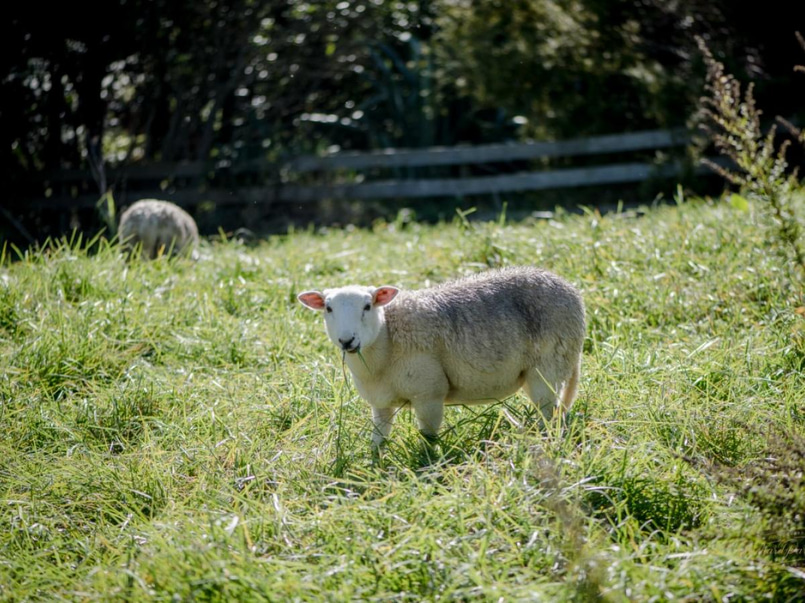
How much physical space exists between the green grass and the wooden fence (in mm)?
4429

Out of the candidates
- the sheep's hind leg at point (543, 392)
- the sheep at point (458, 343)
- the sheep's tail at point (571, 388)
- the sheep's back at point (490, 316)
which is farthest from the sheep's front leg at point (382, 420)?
the sheep's tail at point (571, 388)

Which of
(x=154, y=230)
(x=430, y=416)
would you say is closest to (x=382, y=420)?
(x=430, y=416)

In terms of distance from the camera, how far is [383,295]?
14.9 feet

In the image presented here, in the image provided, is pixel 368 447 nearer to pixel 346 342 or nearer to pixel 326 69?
pixel 346 342

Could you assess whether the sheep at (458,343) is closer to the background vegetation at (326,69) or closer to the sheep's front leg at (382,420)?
the sheep's front leg at (382,420)

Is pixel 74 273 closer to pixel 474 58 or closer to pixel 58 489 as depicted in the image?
pixel 58 489

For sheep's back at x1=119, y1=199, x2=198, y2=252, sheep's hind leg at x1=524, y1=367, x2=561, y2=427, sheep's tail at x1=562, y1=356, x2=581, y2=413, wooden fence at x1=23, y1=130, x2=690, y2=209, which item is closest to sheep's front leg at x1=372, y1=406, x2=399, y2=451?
sheep's hind leg at x1=524, y1=367, x2=561, y2=427

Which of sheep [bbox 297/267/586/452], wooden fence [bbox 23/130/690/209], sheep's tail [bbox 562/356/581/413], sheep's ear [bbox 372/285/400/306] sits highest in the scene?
sheep's ear [bbox 372/285/400/306]

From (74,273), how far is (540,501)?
15.0 ft

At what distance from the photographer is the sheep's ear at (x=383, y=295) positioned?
4492 mm

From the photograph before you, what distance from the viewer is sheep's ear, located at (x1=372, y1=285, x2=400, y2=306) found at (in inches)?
177

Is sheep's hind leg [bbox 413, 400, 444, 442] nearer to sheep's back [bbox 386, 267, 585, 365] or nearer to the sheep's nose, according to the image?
sheep's back [bbox 386, 267, 585, 365]

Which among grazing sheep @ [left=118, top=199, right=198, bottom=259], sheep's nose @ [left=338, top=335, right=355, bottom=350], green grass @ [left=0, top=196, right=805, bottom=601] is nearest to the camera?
green grass @ [left=0, top=196, right=805, bottom=601]

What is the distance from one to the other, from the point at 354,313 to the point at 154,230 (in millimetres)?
4750
